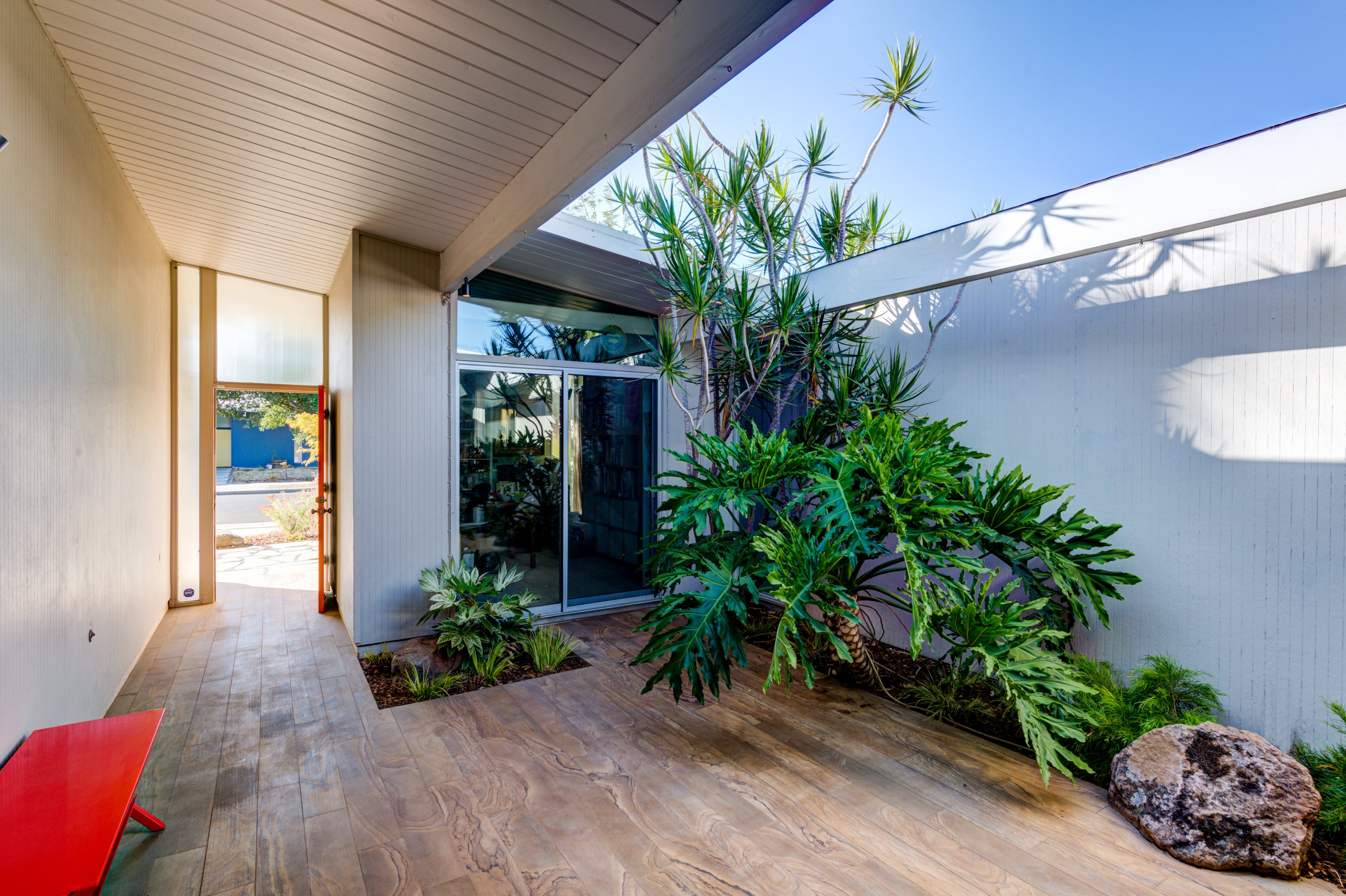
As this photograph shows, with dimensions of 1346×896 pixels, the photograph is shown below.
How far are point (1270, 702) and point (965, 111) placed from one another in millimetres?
4321

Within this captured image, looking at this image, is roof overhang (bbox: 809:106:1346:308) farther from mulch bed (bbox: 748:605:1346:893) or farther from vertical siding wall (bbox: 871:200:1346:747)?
mulch bed (bbox: 748:605:1346:893)

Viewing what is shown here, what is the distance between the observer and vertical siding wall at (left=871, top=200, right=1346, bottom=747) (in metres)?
2.43

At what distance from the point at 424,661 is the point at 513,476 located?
1.50 meters

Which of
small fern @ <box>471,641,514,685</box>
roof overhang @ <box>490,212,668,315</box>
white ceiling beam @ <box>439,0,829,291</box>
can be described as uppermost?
roof overhang @ <box>490,212,668,315</box>

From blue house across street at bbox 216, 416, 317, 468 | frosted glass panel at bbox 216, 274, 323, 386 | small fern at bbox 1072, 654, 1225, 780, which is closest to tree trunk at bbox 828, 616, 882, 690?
small fern at bbox 1072, 654, 1225, 780

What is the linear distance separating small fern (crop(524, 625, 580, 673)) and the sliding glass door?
0.80m

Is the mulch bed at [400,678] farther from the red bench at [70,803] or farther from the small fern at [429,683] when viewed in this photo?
the red bench at [70,803]

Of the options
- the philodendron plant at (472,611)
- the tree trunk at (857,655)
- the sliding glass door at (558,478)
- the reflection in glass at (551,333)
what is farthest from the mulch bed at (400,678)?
the reflection in glass at (551,333)

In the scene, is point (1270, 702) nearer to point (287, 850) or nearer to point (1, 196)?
point (287, 850)

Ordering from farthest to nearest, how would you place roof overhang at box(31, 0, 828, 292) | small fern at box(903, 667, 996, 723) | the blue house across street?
the blue house across street → small fern at box(903, 667, 996, 723) → roof overhang at box(31, 0, 828, 292)

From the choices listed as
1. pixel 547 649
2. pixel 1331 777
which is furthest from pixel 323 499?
pixel 1331 777

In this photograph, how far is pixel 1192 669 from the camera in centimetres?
276

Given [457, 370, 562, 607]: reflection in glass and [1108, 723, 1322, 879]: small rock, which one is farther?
[457, 370, 562, 607]: reflection in glass

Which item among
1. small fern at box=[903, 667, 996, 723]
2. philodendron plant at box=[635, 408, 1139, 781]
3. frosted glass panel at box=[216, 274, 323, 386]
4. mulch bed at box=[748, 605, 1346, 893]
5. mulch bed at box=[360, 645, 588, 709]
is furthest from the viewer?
frosted glass panel at box=[216, 274, 323, 386]
